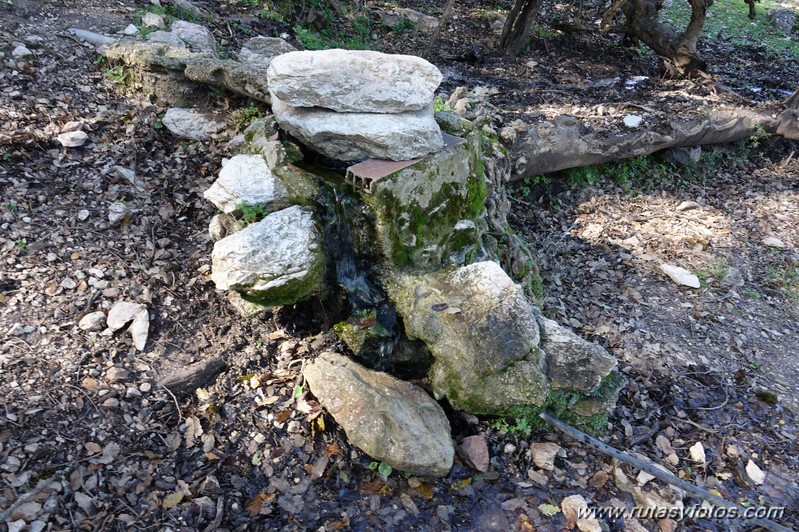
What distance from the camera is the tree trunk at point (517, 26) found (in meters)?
8.75

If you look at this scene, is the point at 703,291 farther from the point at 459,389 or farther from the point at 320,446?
the point at 320,446

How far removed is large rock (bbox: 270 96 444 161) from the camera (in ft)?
11.5

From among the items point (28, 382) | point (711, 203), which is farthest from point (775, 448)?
point (28, 382)

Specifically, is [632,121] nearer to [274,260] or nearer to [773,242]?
[773,242]

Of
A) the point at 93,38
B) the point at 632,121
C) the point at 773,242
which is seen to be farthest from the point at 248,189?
the point at 773,242

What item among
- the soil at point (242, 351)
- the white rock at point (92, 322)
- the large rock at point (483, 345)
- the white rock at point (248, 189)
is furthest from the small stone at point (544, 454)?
the white rock at point (92, 322)

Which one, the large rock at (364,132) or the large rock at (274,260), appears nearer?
the large rock at (274,260)

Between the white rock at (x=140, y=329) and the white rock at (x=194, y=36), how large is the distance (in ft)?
12.1

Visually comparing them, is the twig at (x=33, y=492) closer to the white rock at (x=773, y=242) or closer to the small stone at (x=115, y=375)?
the small stone at (x=115, y=375)

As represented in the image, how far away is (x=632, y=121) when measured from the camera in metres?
6.50

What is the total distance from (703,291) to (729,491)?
2248 millimetres

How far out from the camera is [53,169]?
426cm

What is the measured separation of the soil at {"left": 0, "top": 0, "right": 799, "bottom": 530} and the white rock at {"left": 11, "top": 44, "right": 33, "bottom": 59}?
0.07 metres

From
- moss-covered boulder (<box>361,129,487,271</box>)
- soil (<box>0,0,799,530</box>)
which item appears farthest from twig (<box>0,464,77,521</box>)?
moss-covered boulder (<box>361,129,487,271</box>)
